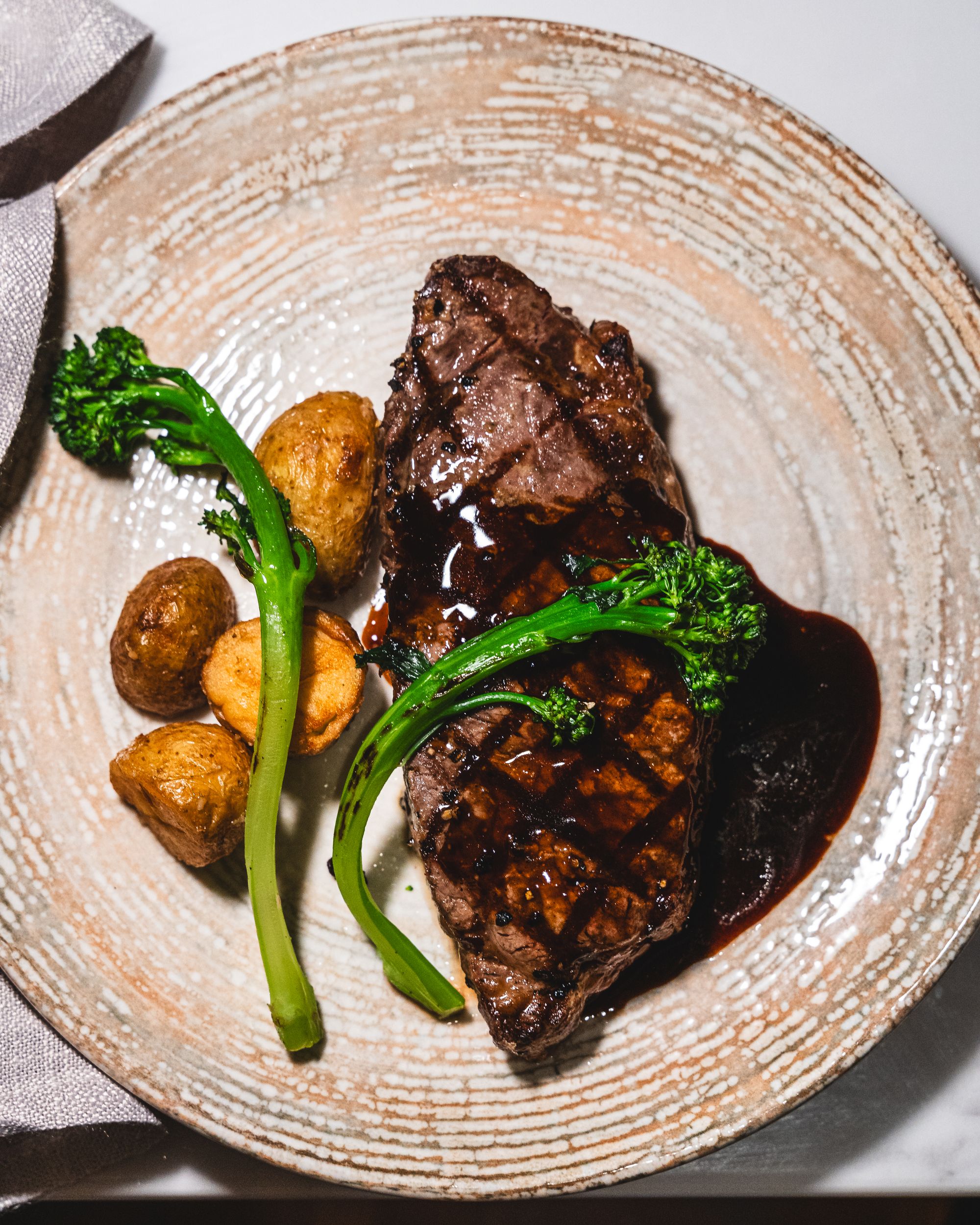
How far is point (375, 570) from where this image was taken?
351cm

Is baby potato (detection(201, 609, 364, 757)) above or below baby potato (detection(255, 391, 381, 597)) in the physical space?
below

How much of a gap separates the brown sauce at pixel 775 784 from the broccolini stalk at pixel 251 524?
3.85 feet

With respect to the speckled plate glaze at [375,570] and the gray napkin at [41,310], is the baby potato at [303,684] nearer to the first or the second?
the speckled plate glaze at [375,570]

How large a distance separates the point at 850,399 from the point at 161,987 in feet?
10.6

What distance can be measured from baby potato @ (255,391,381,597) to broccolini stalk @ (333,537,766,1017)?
0.43m

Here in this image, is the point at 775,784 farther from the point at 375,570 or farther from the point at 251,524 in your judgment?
the point at 251,524

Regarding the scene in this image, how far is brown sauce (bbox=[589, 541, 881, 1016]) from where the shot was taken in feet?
10.9

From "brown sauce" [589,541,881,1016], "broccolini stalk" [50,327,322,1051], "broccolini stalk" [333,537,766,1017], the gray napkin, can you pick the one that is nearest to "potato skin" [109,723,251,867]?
"broccolini stalk" [50,327,322,1051]

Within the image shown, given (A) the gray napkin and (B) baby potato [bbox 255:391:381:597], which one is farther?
(A) the gray napkin

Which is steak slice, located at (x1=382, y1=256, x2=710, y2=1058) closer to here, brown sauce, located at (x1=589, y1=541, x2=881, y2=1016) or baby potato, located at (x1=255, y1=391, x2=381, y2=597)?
baby potato, located at (x1=255, y1=391, x2=381, y2=597)

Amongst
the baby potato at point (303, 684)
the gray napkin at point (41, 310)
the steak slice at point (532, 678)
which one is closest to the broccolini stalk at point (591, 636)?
the steak slice at point (532, 678)

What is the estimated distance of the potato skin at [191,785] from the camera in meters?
3.03

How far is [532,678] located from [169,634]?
3.95ft

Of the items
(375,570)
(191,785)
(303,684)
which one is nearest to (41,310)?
(375,570)
